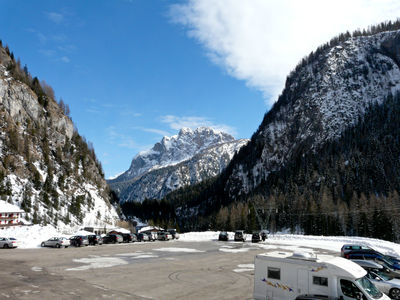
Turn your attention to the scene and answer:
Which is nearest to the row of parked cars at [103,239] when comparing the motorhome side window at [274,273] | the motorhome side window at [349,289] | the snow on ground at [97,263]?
the snow on ground at [97,263]

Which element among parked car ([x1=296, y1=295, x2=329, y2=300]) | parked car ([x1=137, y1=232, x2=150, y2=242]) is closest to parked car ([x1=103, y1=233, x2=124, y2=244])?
parked car ([x1=137, y1=232, x2=150, y2=242])

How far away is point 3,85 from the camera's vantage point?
6181 inches

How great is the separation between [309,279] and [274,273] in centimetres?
160

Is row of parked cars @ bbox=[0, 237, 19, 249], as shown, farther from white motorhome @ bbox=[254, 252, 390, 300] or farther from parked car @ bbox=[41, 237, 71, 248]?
white motorhome @ bbox=[254, 252, 390, 300]

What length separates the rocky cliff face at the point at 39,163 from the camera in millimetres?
141125

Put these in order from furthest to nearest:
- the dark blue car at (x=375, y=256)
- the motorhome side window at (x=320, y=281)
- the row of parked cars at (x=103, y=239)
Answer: the row of parked cars at (x=103, y=239)
the dark blue car at (x=375, y=256)
the motorhome side window at (x=320, y=281)

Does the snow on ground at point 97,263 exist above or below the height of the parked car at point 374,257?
below

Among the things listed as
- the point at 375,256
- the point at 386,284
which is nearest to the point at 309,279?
the point at 386,284

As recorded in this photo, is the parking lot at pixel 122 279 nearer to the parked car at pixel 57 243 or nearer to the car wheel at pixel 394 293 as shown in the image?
the car wheel at pixel 394 293

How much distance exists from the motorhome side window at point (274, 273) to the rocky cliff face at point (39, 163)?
13727cm

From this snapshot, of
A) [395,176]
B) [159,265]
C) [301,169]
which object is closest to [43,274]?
[159,265]

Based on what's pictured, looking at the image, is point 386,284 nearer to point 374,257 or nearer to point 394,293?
point 394,293

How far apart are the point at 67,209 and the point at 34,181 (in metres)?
20.8

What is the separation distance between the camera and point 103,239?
2181 inches
